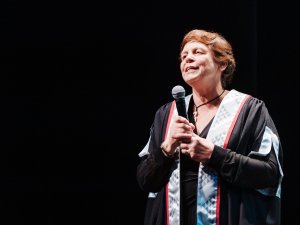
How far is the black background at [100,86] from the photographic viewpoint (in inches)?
81.3

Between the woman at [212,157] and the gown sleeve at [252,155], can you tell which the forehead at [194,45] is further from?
the gown sleeve at [252,155]

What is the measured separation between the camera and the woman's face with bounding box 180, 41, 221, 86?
152 cm

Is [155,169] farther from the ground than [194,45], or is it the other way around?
[194,45]

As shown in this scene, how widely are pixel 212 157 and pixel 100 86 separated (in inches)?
36.6

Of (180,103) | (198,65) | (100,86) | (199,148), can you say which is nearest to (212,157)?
(199,148)

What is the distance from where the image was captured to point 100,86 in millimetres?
2145


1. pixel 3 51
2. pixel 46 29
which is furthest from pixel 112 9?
pixel 3 51

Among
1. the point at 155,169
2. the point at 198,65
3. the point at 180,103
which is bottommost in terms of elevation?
the point at 155,169

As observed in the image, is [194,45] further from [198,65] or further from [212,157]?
[212,157]

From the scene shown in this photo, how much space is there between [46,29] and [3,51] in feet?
0.71

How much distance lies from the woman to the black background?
55cm

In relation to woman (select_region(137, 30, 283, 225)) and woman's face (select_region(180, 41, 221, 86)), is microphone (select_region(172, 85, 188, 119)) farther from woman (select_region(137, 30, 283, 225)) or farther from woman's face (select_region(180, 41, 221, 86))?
woman's face (select_region(180, 41, 221, 86))

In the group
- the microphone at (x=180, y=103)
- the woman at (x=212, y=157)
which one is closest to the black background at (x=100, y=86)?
the woman at (x=212, y=157)

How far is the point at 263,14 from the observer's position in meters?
2.09
